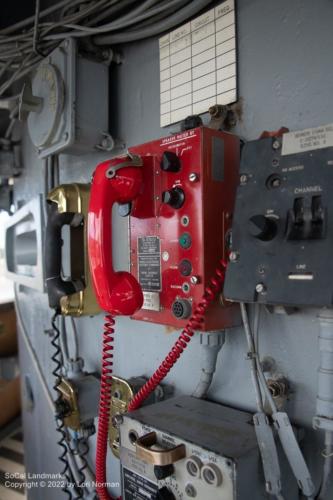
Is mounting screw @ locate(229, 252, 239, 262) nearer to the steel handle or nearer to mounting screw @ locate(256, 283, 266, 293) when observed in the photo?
mounting screw @ locate(256, 283, 266, 293)

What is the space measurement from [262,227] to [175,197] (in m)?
0.23

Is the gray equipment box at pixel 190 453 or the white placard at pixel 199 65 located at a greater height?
the white placard at pixel 199 65

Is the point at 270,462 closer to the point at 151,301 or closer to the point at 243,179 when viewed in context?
the point at 151,301

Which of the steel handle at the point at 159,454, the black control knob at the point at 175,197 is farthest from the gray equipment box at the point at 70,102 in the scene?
the steel handle at the point at 159,454

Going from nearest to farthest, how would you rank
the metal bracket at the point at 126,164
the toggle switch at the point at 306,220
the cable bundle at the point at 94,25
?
the toggle switch at the point at 306,220 → the metal bracket at the point at 126,164 → the cable bundle at the point at 94,25

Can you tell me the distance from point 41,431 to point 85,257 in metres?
1.09

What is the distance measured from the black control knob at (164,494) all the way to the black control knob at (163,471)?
0.07ft

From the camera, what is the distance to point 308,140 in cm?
67

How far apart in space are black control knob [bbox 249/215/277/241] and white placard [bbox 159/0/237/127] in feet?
1.20

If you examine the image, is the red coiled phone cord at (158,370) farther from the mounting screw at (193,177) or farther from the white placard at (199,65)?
the white placard at (199,65)

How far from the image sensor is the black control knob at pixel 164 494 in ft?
2.46

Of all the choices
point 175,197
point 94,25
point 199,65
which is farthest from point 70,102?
point 175,197

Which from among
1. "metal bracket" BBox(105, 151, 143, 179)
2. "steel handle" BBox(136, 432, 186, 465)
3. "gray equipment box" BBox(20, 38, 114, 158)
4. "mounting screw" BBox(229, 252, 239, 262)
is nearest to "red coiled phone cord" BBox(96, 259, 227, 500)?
"mounting screw" BBox(229, 252, 239, 262)

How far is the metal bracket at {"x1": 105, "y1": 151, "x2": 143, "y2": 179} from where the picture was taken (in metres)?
0.84
